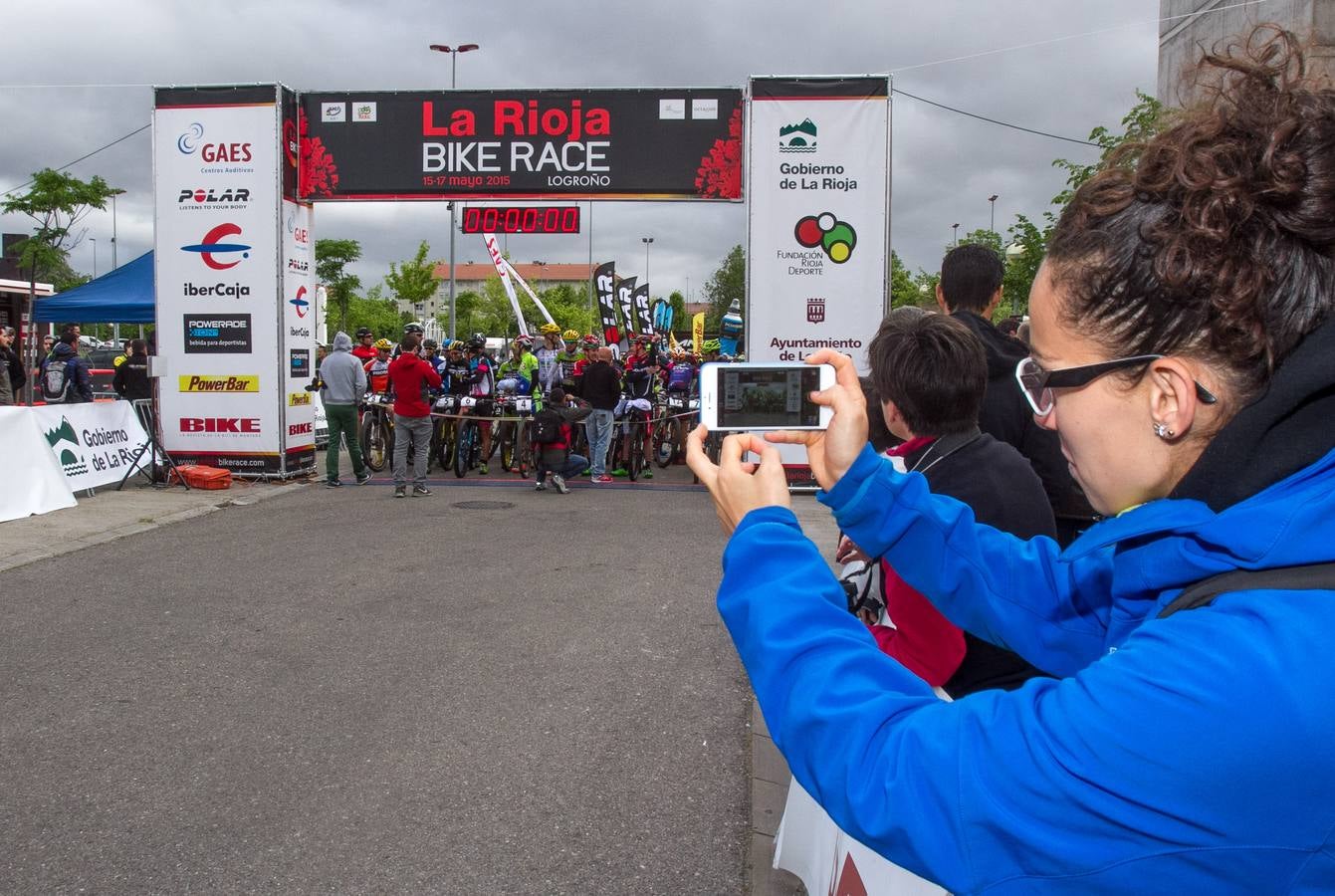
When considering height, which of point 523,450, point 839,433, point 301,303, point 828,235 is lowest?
point 523,450

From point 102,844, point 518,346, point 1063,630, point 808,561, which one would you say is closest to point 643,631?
point 102,844

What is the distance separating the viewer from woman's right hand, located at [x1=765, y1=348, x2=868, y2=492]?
1.73 m

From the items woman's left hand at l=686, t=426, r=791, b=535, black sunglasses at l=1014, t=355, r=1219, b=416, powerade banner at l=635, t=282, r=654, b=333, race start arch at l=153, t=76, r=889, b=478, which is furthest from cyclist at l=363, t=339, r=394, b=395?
black sunglasses at l=1014, t=355, r=1219, b=416

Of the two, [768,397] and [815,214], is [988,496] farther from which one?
[815,214]

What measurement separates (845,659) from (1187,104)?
2.63 feet

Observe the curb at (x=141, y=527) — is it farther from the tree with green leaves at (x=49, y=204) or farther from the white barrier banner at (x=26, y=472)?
the tree with green leaves at (x=49, y=204)

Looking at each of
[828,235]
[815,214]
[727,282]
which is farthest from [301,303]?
[727,282]

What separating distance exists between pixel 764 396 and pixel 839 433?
0.80 ft

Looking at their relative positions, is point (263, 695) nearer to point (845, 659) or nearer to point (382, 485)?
point (845, 659)

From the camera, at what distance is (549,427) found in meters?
13.3

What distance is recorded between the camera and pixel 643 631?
6527 mm

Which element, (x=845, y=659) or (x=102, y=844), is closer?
(x=845, y=659)

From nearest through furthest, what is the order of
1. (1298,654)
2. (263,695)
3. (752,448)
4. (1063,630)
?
1. (1298,654)
2. (752,448)
3. (1063,630)
4. (263,695)

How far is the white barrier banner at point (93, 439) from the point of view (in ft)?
37.9
